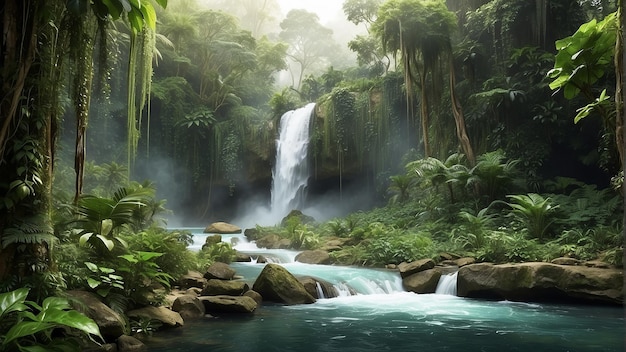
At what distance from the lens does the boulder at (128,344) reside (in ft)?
16.0

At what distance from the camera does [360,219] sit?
16.4 metres

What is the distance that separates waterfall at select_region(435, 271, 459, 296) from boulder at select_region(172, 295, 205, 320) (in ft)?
15.4

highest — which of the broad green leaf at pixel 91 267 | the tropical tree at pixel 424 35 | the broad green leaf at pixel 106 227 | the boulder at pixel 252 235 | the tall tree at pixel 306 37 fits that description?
the tall tree at pixel 306 37

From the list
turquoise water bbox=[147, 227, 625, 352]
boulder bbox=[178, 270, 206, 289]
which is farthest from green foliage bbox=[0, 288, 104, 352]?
boulder bbox=[178, 270, 206, 289]

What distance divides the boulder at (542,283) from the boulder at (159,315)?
5.28m

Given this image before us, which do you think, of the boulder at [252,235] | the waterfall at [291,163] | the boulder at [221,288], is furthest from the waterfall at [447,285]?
the waterfall at [291,163]

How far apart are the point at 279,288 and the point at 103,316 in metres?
3.39

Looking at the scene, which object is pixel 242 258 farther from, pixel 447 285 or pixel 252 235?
pixel 447 285

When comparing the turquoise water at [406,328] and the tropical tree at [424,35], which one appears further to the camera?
the tropical tree at [424,35]

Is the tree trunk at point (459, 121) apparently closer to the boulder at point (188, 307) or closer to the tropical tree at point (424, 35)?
the tropical tree at point (424, 35)

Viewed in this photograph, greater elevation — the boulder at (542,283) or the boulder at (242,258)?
the boulder at (242,258)

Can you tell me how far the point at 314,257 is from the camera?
12.1 m

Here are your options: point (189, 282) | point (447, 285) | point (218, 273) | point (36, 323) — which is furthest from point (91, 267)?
point (447, 285)

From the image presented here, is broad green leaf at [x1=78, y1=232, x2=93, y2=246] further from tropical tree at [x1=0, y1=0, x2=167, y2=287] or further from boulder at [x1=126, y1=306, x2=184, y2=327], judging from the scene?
tropical tree at [x1=0, y1=0, x2=167, y2=287]
